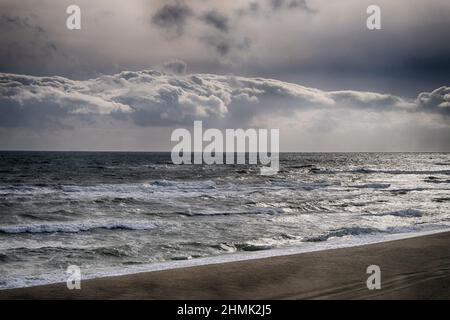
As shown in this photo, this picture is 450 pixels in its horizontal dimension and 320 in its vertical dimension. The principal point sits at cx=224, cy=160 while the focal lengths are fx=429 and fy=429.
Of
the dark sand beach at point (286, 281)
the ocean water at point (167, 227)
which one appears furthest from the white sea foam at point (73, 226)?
the dark sand beach at point (286, 281)

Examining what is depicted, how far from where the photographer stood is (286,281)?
848cm

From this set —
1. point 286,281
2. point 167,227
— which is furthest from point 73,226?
→ point 286,281

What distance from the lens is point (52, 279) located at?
32.2ft

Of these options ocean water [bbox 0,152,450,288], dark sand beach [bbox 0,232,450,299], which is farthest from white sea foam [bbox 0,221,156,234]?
dark sand beach [bbox 0,232,450,299]

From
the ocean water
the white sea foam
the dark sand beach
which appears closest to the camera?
the dark sand beach

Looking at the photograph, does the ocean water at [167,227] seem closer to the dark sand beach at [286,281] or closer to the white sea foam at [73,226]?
the white sea foam at [73,226]

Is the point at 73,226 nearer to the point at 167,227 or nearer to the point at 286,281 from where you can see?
the point at 167,227

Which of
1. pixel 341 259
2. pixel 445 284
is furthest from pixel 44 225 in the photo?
pixel 445 284

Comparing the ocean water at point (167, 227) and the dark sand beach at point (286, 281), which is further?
the ocean water at point (167, 227)

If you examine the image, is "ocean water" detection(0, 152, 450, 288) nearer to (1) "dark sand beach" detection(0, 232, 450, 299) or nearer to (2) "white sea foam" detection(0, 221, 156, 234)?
(2) "white sea foam" detection(0, 221, 156, 234)

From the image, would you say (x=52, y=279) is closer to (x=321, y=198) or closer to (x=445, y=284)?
(x=445, y=284)

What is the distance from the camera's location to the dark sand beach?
7684 mm

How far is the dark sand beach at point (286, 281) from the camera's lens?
7684mm
